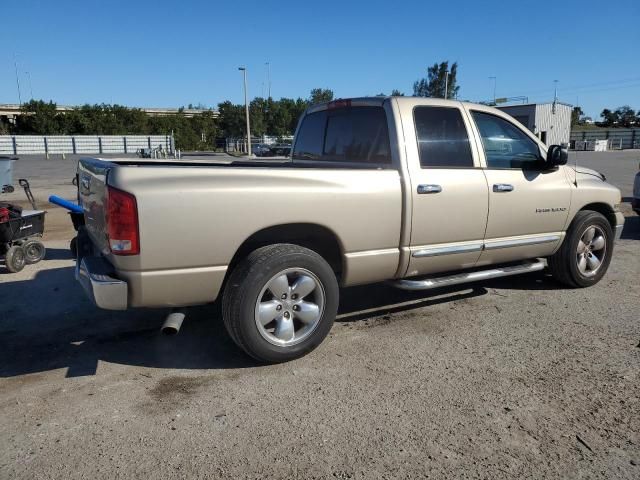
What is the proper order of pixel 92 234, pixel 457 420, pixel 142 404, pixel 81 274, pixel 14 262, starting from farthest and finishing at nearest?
pixel 14 262
pixel 92 234
pixel 81 274
pixel 142 404
pixel 457 420

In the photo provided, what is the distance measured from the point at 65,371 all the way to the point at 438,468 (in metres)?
2.65

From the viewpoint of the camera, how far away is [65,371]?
360 centimetres

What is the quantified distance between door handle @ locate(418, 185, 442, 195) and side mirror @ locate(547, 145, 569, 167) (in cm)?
146

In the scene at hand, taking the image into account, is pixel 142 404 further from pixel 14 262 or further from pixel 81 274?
pixel 14 262

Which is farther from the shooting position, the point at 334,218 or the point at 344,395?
the point at 334,218

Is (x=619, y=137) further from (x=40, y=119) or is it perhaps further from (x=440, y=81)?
(x=40, y=119)

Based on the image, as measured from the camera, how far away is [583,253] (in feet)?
17.6

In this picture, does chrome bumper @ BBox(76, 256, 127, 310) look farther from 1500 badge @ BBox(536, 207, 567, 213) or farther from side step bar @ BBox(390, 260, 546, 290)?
1500 badge @ BBox(536, 207, 567, 213)

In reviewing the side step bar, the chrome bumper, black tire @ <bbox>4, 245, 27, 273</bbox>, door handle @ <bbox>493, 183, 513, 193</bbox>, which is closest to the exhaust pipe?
the chrome bumper

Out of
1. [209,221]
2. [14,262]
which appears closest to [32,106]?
[14,262]

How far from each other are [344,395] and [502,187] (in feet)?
8.02

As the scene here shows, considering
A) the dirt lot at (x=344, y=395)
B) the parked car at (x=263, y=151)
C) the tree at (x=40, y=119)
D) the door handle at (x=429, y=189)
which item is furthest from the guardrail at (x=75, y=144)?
the door handle at (x=429, y=189)

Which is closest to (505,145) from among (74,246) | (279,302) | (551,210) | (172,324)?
(551,210)

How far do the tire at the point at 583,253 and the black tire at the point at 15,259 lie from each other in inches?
244
